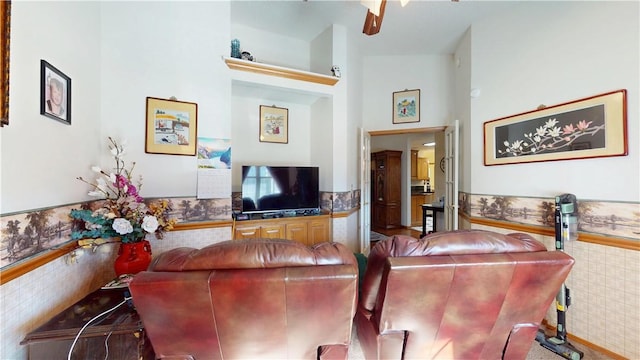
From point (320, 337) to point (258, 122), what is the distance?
3032mm

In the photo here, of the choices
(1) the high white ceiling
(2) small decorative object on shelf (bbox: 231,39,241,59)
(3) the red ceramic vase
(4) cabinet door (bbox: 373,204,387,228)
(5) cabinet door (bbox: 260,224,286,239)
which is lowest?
(4) cabinet door (bbox: 373,204,387,228)

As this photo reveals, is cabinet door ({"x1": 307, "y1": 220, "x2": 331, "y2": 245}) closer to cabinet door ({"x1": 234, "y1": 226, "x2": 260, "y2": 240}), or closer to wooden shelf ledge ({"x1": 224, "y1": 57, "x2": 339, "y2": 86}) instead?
cabinet door ({"x1": 234, "y1": 226, "x2": 260, "y2": 240})

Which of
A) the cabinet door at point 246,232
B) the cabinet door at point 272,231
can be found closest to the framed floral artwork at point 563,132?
the cabinet door at point 272,231

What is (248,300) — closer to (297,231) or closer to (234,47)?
(297,231)

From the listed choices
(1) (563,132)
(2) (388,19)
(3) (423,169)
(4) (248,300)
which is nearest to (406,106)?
(2) (388,19)

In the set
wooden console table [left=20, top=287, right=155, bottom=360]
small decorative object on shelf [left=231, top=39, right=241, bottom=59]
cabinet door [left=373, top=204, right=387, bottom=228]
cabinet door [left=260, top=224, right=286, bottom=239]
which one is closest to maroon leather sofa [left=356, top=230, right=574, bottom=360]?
wooden console table [left=20, top=287, right=155, bottom=360]

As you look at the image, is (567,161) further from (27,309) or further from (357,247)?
(27,309)

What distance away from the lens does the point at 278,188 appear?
313cm

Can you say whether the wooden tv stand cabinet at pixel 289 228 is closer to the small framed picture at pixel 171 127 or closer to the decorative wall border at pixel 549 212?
the small framed picture at pixel 171 127

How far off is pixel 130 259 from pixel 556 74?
375 cm

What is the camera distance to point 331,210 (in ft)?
10.7

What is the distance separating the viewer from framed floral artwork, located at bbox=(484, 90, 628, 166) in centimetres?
177

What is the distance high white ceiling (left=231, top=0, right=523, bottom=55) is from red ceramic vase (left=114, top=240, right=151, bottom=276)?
284 centimetres

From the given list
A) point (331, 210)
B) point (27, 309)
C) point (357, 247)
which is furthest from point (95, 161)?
point (357, 247)
